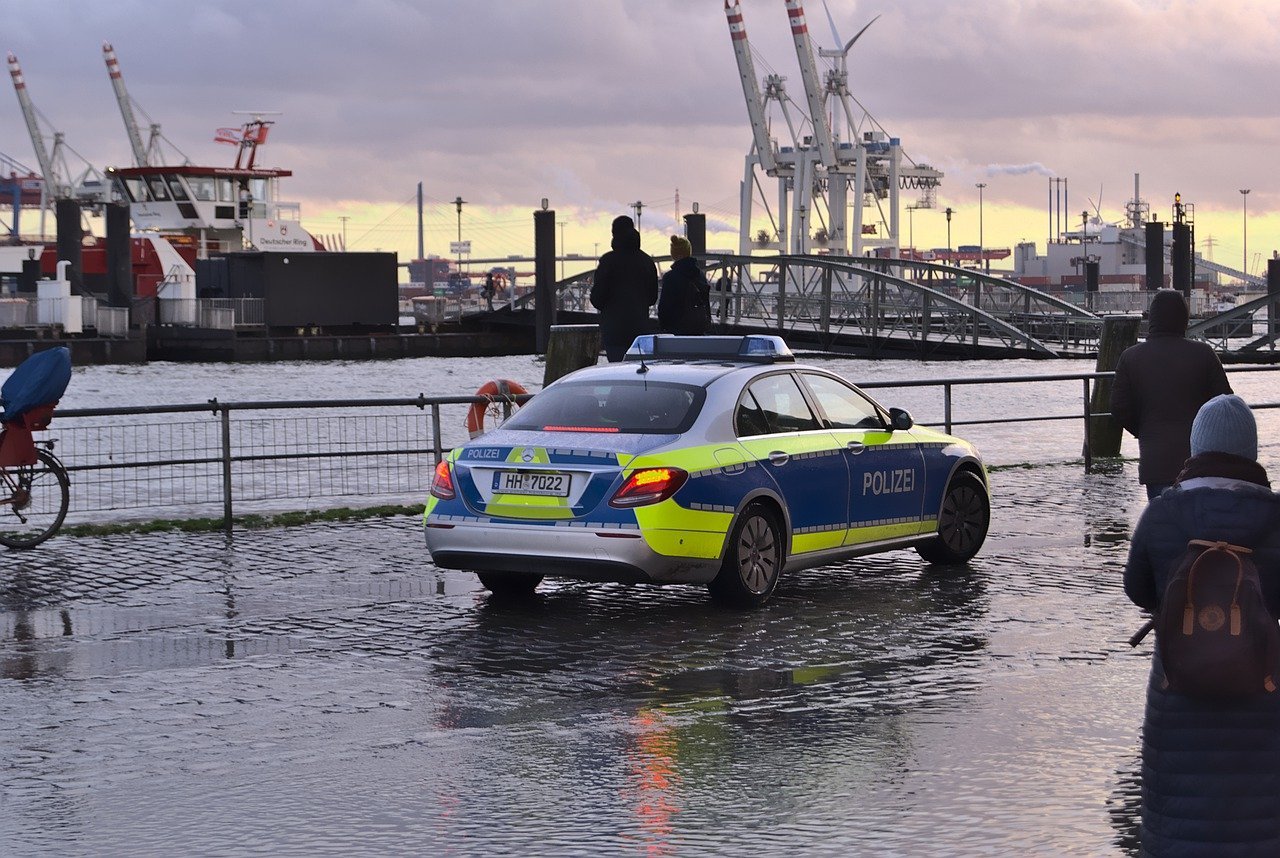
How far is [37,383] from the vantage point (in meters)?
13.0

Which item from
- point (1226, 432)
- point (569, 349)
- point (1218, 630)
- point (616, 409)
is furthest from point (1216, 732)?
point (569, 349)

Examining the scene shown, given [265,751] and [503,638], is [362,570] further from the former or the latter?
[265,751]

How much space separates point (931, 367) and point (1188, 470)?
70769 millimetres

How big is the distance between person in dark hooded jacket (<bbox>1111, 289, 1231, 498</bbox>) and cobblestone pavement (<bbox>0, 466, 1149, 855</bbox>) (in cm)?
90

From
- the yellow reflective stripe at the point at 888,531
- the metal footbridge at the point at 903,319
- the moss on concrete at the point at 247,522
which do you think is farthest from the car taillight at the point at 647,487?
the metal footbridge at the point at 903,319

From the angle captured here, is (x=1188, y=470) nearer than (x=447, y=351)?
Yes

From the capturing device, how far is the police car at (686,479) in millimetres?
10461

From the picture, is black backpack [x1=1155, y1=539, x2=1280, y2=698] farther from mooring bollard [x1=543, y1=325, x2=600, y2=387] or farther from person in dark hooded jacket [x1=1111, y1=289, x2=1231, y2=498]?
mooring bollard [x1=543, y1=325, x2=600, y2=387]

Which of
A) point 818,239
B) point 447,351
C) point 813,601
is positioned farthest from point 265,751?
point 818,239

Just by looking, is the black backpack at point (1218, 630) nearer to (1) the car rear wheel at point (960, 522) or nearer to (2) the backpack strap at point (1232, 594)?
(2) the backpack strap at point (1232, 594)

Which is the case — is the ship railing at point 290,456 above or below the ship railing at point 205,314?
below

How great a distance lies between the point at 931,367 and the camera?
74.6 m

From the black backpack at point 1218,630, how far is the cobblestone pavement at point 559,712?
1.57 meters

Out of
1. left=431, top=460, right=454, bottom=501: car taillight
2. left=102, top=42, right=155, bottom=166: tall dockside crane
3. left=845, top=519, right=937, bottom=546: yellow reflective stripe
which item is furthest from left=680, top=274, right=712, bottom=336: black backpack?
left=102, top=42, right=155, bottom=166: tall dockside crane
